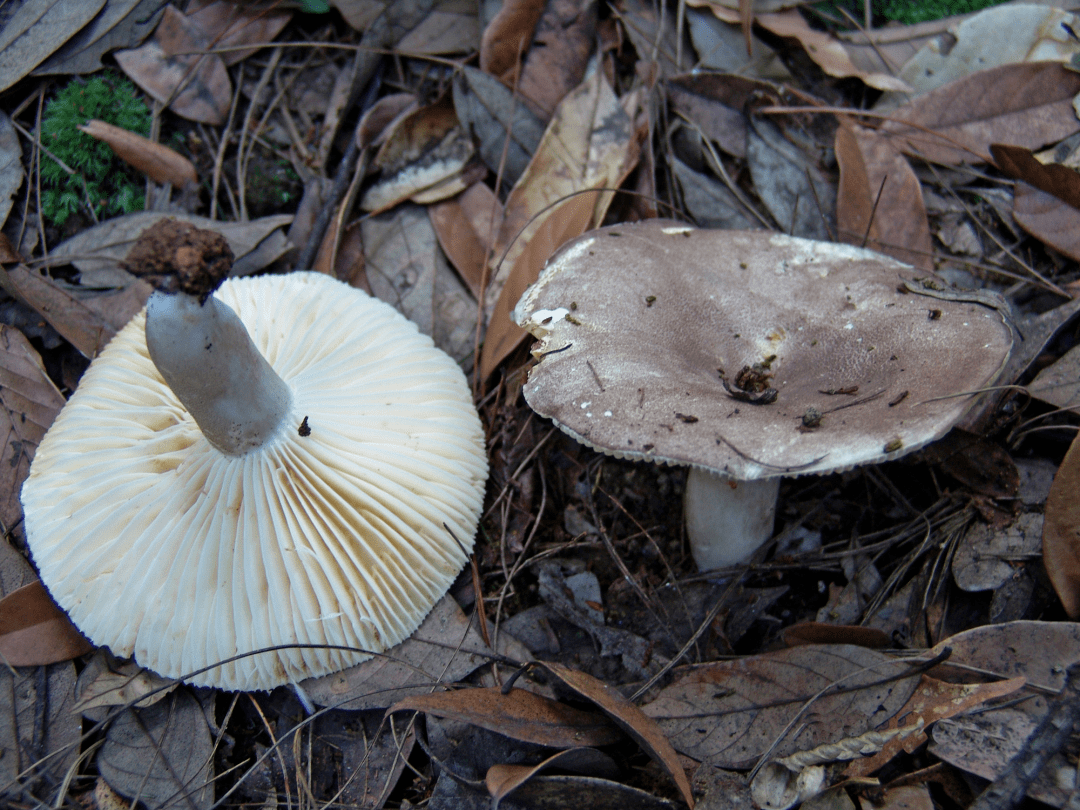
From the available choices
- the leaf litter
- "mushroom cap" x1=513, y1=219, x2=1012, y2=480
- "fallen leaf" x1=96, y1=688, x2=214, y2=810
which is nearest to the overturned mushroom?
"mushroom cap" x1=513, y1=219, x2=1012, y2=480

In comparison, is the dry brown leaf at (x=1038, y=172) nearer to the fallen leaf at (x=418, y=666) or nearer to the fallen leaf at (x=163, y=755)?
the fallen leaf at (x=418, y=666)

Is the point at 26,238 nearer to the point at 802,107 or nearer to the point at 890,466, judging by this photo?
the point at 802,107

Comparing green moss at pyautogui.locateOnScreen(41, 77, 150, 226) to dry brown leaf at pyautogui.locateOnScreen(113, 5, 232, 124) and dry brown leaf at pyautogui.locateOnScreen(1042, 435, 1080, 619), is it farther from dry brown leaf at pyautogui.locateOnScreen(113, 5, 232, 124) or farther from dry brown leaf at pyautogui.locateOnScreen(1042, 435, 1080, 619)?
dry brown leaf at pyautogui.locateOnScreen(1042, 435, 1080, 619)

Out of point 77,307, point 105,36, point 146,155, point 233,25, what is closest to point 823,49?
point 233,25

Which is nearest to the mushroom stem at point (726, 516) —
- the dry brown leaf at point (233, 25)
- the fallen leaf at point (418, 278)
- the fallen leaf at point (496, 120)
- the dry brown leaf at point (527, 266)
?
the dry brown leaf at point (527, 266)

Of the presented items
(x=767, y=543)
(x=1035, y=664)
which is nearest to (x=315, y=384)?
(x=767, y=543)

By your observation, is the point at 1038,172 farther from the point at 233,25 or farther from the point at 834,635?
the point at 233,25

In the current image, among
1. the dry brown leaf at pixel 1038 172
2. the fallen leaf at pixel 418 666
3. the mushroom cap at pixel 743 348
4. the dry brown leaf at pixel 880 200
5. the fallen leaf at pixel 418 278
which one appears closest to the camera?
the mushroom cap at pixel 743 348
